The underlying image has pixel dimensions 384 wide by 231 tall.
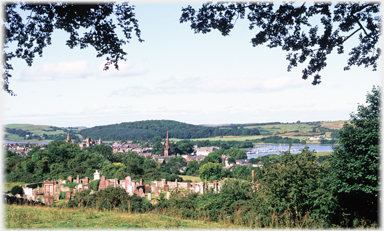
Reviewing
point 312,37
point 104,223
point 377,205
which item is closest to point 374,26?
point 312,37

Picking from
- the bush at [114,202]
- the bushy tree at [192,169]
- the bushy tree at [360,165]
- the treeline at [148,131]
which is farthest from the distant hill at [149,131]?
the bushy tree at [360,165]

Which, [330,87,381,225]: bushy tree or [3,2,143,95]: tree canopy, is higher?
[3,2,143,95]: tree canopy

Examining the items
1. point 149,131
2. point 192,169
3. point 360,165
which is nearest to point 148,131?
point 149,131

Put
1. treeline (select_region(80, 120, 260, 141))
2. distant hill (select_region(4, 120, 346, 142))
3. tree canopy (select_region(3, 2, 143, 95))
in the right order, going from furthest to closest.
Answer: treeline (select_region(80, 120, 260, 141)) < distant hill (select_region(4, 120, 346, 142)) < tree canopy (select_region(3, 2, 143, 95))

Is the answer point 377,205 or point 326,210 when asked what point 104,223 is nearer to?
point 326,210

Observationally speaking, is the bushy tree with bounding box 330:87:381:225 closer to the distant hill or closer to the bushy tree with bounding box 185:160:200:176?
the bushy tree with bounding box 185:160:200:176

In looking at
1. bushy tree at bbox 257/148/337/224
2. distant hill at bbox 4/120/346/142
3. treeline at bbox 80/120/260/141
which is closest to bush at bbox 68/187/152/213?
bushy tree at bbox 257/148/337/224
